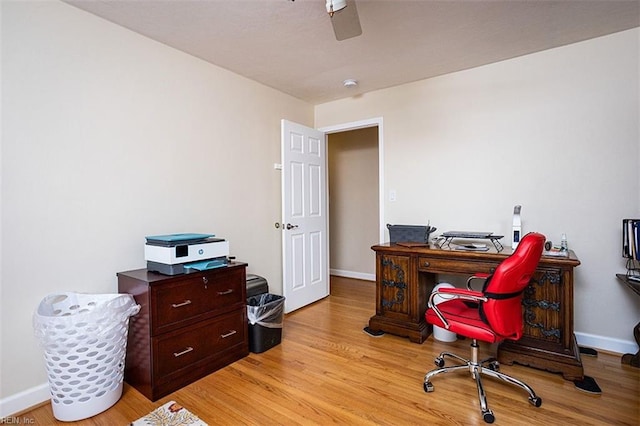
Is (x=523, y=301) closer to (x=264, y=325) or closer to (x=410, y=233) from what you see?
(x=410, y=233)

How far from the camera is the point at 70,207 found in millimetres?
1971

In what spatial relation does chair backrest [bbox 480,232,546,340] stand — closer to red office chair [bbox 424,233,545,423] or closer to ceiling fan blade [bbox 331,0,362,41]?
red office chair [bbox 424,233,545,423]

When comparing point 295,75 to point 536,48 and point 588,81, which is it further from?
point 588,81

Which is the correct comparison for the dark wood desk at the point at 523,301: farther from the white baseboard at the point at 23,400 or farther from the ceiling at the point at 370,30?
the white baseboard at the point at 23,400

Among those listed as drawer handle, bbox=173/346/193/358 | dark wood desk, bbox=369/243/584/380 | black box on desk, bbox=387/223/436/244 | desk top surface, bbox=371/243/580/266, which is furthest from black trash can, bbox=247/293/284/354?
black box on desk, bbox=387/223/436/244

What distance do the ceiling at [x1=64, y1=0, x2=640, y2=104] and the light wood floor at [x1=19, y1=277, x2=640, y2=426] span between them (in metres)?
2.39

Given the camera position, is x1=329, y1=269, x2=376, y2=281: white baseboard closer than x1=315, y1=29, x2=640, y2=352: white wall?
No

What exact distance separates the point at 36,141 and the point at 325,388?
89.7 inches

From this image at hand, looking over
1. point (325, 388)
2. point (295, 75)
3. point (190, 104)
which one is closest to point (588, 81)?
point (295, 75)

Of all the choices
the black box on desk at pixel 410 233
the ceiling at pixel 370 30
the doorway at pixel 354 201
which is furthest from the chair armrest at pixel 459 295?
the doorway at pixel 354 201

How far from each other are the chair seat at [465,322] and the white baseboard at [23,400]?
93.3 inches

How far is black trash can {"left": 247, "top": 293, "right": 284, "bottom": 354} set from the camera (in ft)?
8.19

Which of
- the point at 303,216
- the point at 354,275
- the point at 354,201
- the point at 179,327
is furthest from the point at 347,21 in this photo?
the point at 354,275

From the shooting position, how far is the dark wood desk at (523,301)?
7.00ft
